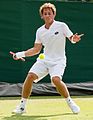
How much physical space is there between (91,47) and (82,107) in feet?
8.66

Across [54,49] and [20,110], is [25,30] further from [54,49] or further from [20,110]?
[20,110]

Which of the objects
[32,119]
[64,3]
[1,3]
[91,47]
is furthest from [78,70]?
[32,119]

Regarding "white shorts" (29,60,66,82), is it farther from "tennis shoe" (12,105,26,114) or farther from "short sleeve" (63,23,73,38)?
"tennis shoe" (12,105,26,114)

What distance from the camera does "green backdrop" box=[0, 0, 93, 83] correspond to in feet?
27.4

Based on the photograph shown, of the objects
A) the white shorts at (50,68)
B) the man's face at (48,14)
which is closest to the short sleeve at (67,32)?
the man's face at (48,14)

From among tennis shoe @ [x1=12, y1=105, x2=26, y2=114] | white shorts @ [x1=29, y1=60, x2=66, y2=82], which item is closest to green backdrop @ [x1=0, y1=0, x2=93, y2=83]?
white shorts @ [x1=29, y1=60, x2=66, y2=82]

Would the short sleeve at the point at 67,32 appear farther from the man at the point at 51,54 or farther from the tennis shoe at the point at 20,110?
the tennis shoe at the point at 20,110

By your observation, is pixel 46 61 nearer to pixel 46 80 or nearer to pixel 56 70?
pixel 56 70

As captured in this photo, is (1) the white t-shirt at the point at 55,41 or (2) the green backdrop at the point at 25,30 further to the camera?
(2) the green backdrop at the point at 25,30

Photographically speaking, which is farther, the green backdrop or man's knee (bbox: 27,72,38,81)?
the green backdrop

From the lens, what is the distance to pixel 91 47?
28.8 feet

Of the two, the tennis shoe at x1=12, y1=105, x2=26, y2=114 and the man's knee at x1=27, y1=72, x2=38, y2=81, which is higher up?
the man's knee at x1=27, y1=72, x2=38, y2=81

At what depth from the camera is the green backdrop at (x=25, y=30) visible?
8.34m

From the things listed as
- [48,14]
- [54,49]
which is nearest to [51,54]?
[54,49]
